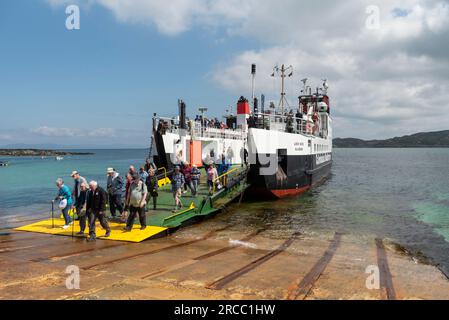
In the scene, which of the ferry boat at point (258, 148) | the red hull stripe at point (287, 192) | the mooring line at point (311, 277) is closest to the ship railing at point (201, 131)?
the ferry boat at point (258, 148)

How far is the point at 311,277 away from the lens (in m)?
7.00

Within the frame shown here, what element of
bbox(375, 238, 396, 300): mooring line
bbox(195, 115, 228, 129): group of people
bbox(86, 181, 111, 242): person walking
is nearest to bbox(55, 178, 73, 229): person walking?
bbox(86, 181, 111, 242): person walking

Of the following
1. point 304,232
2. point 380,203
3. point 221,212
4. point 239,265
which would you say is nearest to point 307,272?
point 239,265

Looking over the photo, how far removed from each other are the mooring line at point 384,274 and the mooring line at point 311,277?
1215 millimetres

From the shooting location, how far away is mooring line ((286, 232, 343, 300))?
231 inches

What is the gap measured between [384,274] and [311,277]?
206 centimetres

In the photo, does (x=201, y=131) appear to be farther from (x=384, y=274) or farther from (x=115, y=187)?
(x=384, y=274)

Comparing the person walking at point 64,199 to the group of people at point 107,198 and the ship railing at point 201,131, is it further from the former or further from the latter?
the ship railing at point 201,131

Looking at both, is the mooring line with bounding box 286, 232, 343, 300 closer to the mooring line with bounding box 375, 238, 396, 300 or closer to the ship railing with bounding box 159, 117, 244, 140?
the mooring line with bounding box 375, 238, 396, 300

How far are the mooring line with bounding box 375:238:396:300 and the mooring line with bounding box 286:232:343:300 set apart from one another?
1.21m

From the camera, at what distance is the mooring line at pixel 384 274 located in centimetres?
616
